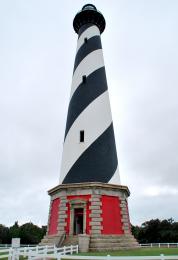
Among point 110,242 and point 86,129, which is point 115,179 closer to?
point 86,129

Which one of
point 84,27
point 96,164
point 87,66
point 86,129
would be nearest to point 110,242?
point 96,164

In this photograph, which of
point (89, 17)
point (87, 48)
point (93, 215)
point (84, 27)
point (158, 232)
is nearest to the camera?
point (93, 215)

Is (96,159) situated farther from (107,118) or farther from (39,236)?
(39,236)

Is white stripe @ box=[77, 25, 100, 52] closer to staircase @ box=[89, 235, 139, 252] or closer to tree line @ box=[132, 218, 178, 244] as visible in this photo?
staircase @ box=[89, 235, 139, 252]

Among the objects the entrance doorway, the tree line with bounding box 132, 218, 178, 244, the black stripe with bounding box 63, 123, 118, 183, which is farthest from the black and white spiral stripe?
the tree line with bounding box 132, 218, 178, 244

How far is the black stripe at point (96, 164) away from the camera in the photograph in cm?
1440

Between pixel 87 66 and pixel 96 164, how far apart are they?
6.41m

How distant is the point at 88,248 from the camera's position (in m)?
12.1

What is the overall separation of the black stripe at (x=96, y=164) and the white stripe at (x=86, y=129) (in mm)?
293

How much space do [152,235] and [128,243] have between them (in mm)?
23750

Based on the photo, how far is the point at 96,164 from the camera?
1465cm

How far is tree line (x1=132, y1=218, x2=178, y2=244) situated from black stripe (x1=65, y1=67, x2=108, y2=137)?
2326cm

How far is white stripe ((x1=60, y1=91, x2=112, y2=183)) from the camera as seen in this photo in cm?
1525

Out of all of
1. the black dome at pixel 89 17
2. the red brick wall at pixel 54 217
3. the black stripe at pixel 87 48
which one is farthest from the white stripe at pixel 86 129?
the black dome at pixel 89 17
